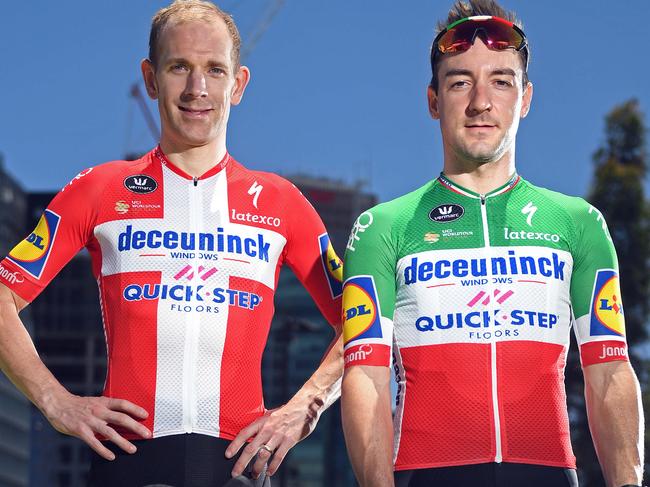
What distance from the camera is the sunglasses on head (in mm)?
6164

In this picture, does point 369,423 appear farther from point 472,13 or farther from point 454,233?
point 472,13

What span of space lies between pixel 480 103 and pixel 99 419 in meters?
2.49

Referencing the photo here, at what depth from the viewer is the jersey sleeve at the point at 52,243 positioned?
627 cm

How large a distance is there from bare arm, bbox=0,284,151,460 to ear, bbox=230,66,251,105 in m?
1.63

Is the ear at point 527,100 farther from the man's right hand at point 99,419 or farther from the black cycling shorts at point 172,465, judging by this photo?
the man's right hand at point 99,419

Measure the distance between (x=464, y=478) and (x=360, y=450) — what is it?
50 cm

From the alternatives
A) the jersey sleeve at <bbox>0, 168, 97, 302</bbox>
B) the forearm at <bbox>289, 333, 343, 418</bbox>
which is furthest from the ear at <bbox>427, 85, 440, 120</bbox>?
the jersey sleeve at <bbox>0, 168, 97, 302</bbox>

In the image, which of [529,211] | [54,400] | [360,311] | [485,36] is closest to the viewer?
[360,311]

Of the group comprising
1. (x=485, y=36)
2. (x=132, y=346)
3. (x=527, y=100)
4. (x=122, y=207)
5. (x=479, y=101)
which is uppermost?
(x=485, y=36)

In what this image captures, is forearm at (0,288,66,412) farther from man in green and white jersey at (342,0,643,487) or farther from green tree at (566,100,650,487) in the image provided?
green tree at (566,100,650,487)

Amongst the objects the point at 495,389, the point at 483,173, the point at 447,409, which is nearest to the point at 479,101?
the point at 483,173

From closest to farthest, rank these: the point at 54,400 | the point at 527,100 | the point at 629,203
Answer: the point at 54,400
the point at 527,100
the point at 629,203

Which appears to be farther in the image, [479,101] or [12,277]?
[12,277]

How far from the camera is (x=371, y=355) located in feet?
18.6
